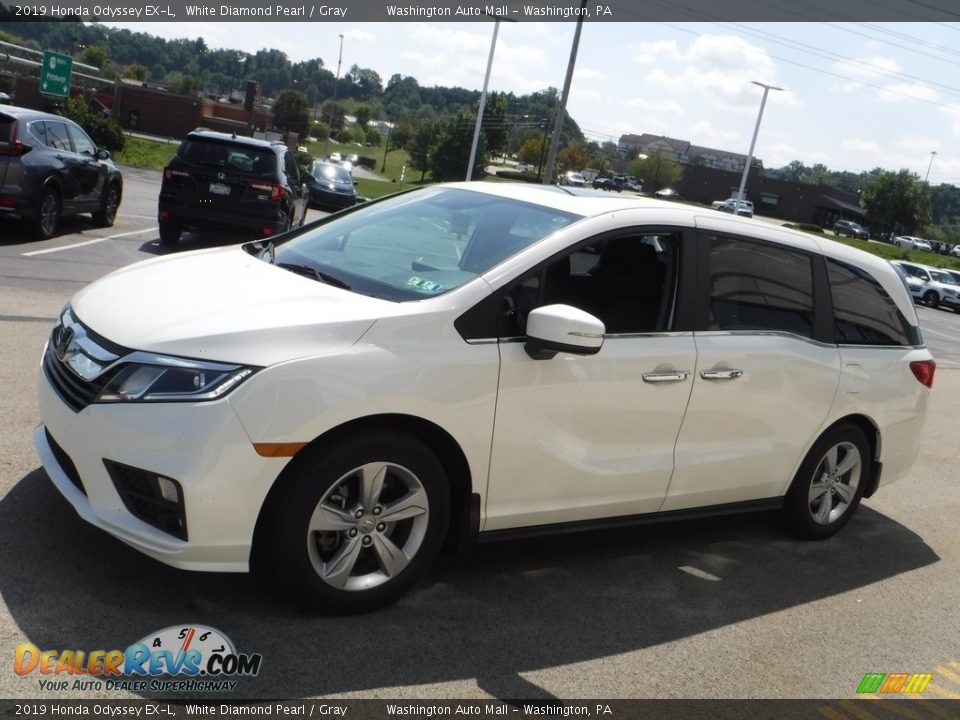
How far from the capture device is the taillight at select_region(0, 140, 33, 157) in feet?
39.3

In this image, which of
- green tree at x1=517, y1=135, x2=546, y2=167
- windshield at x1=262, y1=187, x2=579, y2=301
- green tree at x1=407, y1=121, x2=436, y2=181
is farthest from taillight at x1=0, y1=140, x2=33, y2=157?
green tree at x1=407, y1=121, x2=436, y2=181

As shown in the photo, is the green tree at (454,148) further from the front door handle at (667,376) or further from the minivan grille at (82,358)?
the minivan grille at (82,358)

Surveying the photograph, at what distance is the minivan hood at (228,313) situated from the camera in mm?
3629

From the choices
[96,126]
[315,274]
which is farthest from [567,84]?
[315,274]

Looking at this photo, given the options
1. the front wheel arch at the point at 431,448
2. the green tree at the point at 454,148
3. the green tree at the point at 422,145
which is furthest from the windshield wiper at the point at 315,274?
the green tree at the point at 422,145

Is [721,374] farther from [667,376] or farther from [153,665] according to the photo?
[153,665]

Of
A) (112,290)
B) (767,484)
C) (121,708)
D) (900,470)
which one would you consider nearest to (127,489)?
(121,708)

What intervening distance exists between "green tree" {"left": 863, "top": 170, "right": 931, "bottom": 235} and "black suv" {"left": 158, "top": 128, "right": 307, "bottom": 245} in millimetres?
117015

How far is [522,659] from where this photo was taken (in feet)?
12.8

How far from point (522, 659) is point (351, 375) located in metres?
1.29

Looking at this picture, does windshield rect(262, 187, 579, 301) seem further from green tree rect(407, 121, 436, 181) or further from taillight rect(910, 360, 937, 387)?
green tree rect(407, 121, 436, 181)

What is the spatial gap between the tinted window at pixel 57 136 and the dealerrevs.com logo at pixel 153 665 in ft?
36.0

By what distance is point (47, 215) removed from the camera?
42.4 ft

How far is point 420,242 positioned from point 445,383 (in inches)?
38.4
